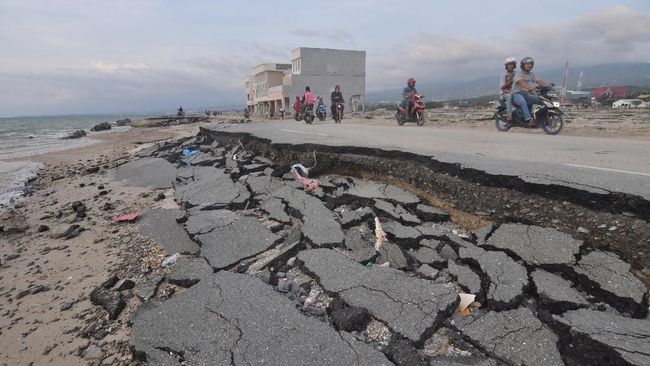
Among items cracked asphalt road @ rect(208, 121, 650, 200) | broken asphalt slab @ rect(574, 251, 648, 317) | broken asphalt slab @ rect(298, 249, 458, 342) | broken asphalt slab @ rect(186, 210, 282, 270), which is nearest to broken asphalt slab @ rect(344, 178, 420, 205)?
cracked asphalt road @ rect(208, 121, 650, 200)

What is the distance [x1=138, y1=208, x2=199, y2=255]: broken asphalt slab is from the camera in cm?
419

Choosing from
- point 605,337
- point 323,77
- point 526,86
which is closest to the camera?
point 605,337

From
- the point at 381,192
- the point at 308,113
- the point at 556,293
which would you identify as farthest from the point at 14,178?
the point at 556,293

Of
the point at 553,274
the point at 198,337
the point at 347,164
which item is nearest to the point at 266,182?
the point at 347,164

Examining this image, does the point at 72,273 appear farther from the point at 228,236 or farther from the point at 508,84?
the point at 508,84

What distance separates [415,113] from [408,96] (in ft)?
2.33

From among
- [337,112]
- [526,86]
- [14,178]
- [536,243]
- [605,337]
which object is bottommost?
[14,178]

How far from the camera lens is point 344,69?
41.0 m

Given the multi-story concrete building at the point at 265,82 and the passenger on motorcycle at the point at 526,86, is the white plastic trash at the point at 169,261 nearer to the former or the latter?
the passenger on motorcycle at the point at 526,86

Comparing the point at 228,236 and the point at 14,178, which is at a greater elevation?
the point at 228,236

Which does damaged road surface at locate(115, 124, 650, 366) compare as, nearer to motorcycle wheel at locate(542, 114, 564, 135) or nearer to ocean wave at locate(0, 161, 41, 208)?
motorcycle wheel at locate(542, 114, 564, 135)

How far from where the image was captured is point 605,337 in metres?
2.04

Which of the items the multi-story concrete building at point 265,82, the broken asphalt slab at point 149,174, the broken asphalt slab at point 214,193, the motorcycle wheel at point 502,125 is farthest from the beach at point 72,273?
the multi-story concrete building at point 265,82

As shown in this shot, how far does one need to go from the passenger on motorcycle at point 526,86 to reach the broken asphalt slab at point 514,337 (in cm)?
781
